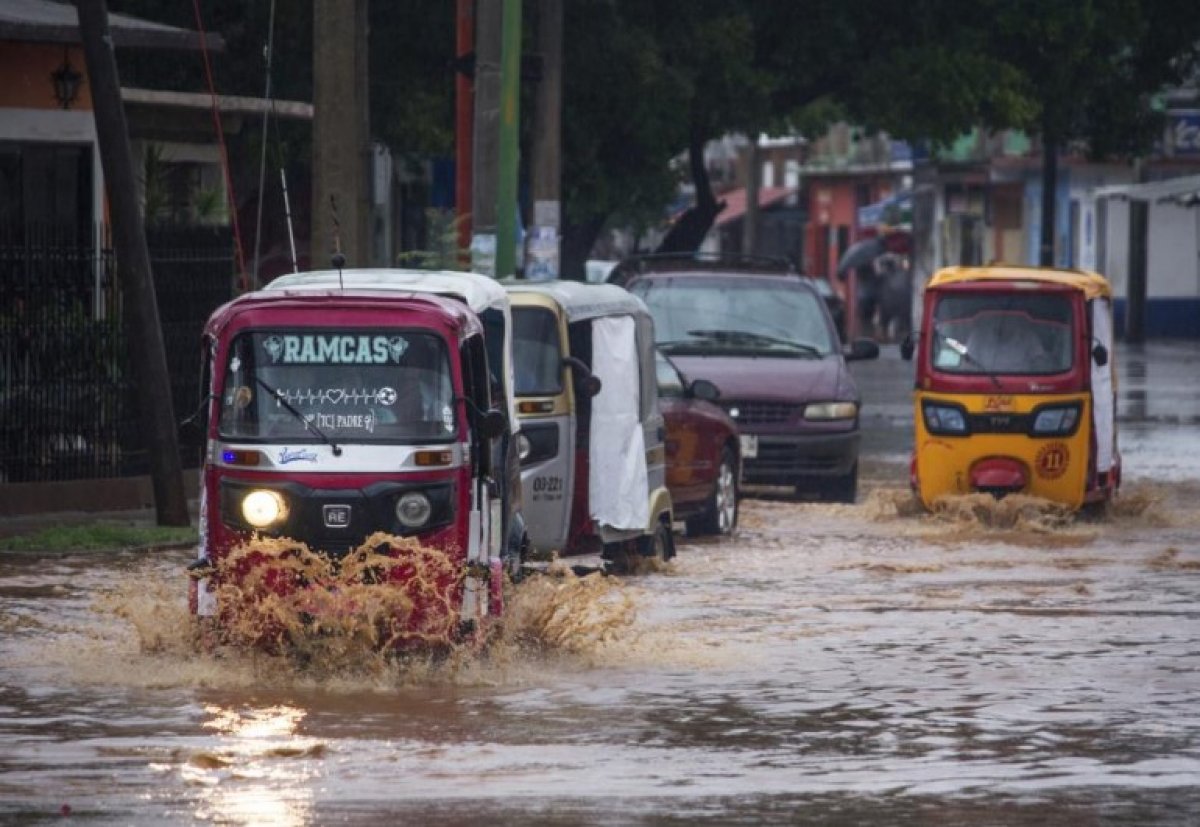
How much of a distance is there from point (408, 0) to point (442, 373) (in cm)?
2029

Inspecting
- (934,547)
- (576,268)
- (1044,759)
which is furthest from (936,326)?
(576,268)

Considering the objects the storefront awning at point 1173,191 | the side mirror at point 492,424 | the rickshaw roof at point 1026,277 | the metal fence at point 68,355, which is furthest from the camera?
the storefront awning at point 1173,191

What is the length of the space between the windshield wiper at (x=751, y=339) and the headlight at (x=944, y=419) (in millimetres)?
2520

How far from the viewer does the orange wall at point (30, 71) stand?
23609 millimetres

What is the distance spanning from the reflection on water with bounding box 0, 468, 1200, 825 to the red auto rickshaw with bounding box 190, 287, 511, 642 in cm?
37

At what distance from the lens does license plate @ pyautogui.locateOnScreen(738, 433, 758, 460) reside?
79.5ft

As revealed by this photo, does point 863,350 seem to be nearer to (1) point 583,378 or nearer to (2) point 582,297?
(2) point 582,297

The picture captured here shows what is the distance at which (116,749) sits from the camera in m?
11.2

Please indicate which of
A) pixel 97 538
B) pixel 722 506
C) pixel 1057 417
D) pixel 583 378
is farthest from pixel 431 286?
pixel 1057 417

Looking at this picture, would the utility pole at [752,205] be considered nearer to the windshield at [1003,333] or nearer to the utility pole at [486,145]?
the utility pole at [486,145]

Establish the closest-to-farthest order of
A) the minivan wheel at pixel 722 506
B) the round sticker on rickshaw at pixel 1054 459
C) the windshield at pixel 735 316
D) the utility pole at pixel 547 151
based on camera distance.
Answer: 1. the minivan wheel at pixel 722 506
2. the round sticker on rickshaw at pixel 1054 459
3. the windshield at pixel 735 316
4. the utility pole at pixel 547 151

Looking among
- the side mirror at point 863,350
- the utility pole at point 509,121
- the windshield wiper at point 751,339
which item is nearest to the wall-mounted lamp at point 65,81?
the utility pole at point 509,121

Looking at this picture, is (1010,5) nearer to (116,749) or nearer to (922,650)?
(922,650)

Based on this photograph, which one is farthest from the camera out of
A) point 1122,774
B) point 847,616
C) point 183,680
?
point 847,616
